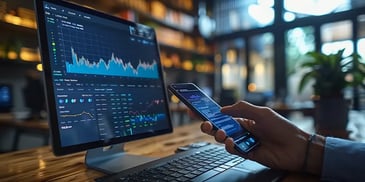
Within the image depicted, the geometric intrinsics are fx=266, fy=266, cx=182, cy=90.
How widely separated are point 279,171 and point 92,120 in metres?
0.44

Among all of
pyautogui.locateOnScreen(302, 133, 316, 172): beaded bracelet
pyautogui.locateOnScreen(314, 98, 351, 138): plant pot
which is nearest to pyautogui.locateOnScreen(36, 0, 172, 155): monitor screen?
pyautogui.locateOnScreen(302, 133, 316, 172): beaded bracelet

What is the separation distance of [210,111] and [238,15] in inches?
194

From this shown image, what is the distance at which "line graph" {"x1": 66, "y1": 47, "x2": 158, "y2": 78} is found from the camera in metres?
0.61

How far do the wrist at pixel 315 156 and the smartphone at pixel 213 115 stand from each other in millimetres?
119

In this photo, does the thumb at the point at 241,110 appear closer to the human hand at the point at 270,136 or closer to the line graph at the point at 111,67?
the human hand at the point at 270,136

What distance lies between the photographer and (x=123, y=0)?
10.1ft

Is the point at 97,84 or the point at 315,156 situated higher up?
the point at 97,84

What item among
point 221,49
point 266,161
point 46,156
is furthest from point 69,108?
point 221,49

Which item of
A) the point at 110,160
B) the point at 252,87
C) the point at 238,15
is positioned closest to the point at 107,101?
the point at 110,160

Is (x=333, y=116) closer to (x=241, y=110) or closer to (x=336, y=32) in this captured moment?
(x=241, y=110)

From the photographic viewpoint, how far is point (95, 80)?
638 mm

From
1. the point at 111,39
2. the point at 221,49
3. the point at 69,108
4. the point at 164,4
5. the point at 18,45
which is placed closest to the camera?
the point at 69,108

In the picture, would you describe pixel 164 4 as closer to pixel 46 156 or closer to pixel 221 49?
pixel 221 49

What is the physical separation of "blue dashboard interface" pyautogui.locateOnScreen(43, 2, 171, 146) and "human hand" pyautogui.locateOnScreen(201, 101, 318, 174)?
8.5 inches
